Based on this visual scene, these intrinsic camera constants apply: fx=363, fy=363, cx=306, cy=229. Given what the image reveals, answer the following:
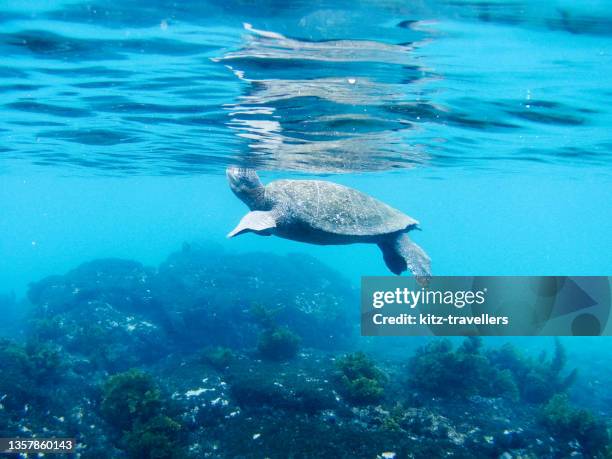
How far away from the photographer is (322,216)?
9539mm

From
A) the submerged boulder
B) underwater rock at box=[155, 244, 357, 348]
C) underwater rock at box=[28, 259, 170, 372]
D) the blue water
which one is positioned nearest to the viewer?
the blue water

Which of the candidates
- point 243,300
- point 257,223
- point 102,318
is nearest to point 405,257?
point 257,223

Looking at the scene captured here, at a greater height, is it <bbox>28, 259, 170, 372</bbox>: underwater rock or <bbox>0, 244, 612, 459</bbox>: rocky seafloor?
<bbox>0, 244, 612, 459</bbox>: rocky seafloor

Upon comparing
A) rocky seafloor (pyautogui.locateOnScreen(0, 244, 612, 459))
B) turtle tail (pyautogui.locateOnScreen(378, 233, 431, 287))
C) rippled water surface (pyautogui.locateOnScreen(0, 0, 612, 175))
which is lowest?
rocky seafloor (pyautogui.locateOnScreen(0, 244, 612, 459))

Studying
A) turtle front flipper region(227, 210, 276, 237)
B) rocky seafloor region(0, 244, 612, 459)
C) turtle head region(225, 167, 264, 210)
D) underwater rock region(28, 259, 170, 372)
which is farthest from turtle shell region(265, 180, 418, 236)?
underwater rock region(28, 259, 170, 372)

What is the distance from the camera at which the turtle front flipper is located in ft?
28.1

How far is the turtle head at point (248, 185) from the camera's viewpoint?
9734mm

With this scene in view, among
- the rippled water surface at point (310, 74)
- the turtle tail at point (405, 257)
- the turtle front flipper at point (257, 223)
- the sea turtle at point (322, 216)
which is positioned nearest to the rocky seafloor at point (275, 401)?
the turtle tail at point (405, 257)

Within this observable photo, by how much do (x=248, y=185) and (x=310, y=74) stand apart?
3.40m

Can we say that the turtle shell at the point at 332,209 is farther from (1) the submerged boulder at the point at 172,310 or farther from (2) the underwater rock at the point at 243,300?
(2) the underwater rock at the point at 243,300

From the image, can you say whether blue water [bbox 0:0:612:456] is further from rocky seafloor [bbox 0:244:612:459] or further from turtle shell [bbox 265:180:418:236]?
rocky seafloor [bbox 0:244:612:459]

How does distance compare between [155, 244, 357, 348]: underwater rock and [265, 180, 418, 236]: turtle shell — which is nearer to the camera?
[265, 180, 418, 236]: turtle shell

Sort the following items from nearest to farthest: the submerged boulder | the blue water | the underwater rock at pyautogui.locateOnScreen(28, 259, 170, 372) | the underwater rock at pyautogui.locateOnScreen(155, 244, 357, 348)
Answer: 1. the blue water
2. the underwater rock at pyautogui.locateOnScreen(28, 259, 170, 372)
3. the submerged boulder
4. the underwater rock at pyautogui.locateOnScreen(155, 244, 357, 348)

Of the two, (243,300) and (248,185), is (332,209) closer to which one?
(248,185)
